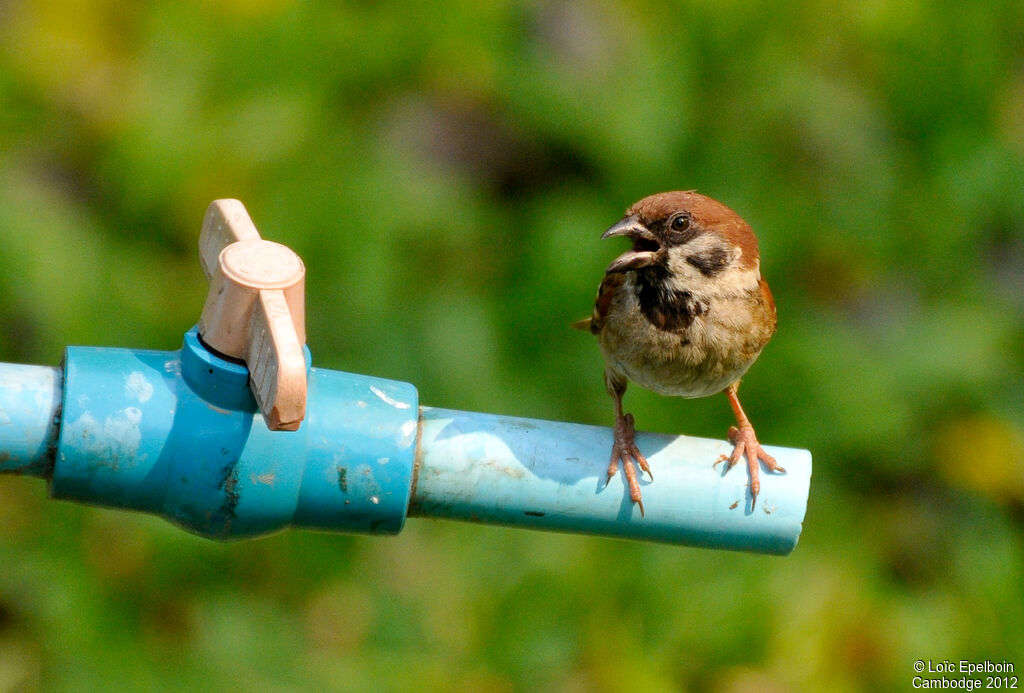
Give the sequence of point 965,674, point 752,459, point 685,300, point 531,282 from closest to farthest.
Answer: point 752,459 → point 685,300 → point 965,674 → point 531,282

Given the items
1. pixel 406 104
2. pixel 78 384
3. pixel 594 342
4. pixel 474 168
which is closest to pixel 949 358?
pixel 594 342

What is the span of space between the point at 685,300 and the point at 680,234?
176 mm

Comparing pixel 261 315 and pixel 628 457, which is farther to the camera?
pixel 628 457

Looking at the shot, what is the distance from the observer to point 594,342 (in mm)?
4680

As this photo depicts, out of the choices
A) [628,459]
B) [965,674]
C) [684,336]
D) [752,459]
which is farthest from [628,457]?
[965,674]

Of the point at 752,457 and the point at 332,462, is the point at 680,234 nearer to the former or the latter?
the point at 752,457

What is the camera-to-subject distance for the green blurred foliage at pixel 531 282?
4.07 meters

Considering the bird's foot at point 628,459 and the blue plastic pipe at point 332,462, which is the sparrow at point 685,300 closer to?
the bird's foot at point 628,459

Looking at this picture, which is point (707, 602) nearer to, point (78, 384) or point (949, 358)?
point (949, 358)

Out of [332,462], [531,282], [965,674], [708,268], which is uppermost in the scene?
[531,282]

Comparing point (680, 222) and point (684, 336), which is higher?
point (680, 222)

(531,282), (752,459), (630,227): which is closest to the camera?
(752,459)

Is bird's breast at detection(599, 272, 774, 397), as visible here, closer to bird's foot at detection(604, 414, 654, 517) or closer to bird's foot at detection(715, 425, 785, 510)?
bird's foot at detection(715, 425, 785, 510)

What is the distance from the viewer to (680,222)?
2.95 m
